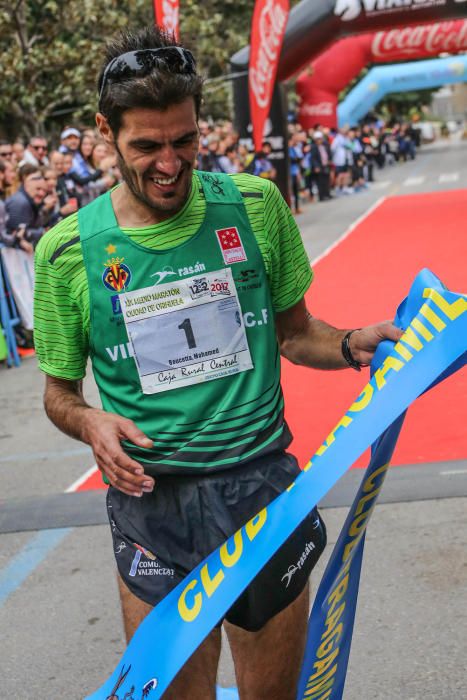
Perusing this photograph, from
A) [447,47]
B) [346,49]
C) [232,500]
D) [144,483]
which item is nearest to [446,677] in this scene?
[232,500]

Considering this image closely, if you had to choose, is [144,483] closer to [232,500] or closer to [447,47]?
[232,500]

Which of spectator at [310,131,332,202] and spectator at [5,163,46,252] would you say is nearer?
spectator at [5,163,46,252]

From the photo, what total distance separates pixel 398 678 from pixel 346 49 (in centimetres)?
2827

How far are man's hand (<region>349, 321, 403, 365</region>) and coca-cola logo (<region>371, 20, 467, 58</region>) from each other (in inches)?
968

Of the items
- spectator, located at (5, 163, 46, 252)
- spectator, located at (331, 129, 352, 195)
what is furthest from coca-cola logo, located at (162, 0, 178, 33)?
spectator, located at (331, 129, 352, 195)

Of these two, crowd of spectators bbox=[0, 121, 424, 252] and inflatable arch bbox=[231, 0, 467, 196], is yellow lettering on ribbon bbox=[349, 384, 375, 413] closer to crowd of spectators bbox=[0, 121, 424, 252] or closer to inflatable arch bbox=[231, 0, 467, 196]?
crowd of spectators bbox=[0, 121, 424, 252]

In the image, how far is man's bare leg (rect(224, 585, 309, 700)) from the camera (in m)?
2.50

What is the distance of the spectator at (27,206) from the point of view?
36.2ft

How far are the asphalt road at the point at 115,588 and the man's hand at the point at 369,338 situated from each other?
1588 mm

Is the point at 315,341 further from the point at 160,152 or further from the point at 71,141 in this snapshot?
the point at 71,141

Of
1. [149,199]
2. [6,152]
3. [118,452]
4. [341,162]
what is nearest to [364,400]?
[118,452]

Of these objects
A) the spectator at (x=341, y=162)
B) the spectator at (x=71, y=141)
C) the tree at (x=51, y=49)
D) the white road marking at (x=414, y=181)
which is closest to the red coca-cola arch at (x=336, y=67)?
the spectator at (x=341, y=162)

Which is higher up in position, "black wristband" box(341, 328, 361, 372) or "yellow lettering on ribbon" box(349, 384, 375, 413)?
"yellow lettering on ribbon" box(349, 384, 375, 413)

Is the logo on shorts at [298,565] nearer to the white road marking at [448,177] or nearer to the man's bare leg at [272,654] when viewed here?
the man's bare leg at [272,654]
